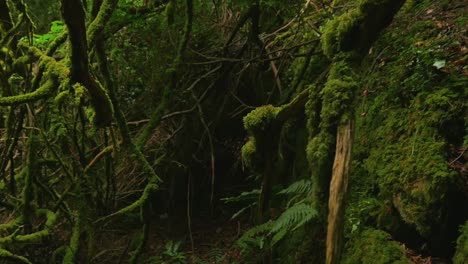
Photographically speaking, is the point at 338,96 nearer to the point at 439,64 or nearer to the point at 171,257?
the point at 439,64

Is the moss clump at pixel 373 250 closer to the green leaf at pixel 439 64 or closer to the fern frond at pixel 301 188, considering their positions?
the fern frond at pixel 301 188

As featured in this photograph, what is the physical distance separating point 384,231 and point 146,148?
145 inches

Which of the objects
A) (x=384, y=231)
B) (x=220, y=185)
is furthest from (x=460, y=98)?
(x=220, y=185)

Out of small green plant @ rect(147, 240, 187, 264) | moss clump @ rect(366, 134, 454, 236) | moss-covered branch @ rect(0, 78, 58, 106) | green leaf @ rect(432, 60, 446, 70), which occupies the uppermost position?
green leaf @ rect(432, 60, 446, 70)

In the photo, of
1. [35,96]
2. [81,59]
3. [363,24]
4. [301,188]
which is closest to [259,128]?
[301,188]

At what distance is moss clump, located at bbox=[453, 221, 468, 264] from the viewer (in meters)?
2.47

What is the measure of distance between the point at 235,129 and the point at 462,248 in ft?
14.5

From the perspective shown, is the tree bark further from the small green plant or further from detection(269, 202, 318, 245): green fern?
the small green plant

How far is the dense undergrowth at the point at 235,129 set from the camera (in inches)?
117

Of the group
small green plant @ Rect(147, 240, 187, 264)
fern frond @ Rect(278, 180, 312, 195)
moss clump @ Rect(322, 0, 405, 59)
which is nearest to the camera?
moss clump @ Rect(322, 0, 405, 59)

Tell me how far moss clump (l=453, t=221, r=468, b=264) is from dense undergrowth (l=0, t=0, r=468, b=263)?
1 cm

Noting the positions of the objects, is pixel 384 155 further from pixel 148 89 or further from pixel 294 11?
pixel 148 89

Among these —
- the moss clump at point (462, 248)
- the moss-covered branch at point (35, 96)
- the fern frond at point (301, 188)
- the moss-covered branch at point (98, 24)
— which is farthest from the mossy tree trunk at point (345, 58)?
the moss-covered branch at point (35, 96)

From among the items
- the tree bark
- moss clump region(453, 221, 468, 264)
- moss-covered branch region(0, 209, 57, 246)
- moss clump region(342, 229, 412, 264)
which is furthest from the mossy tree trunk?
moss-covered branch region(0, 209, 57, 246)
